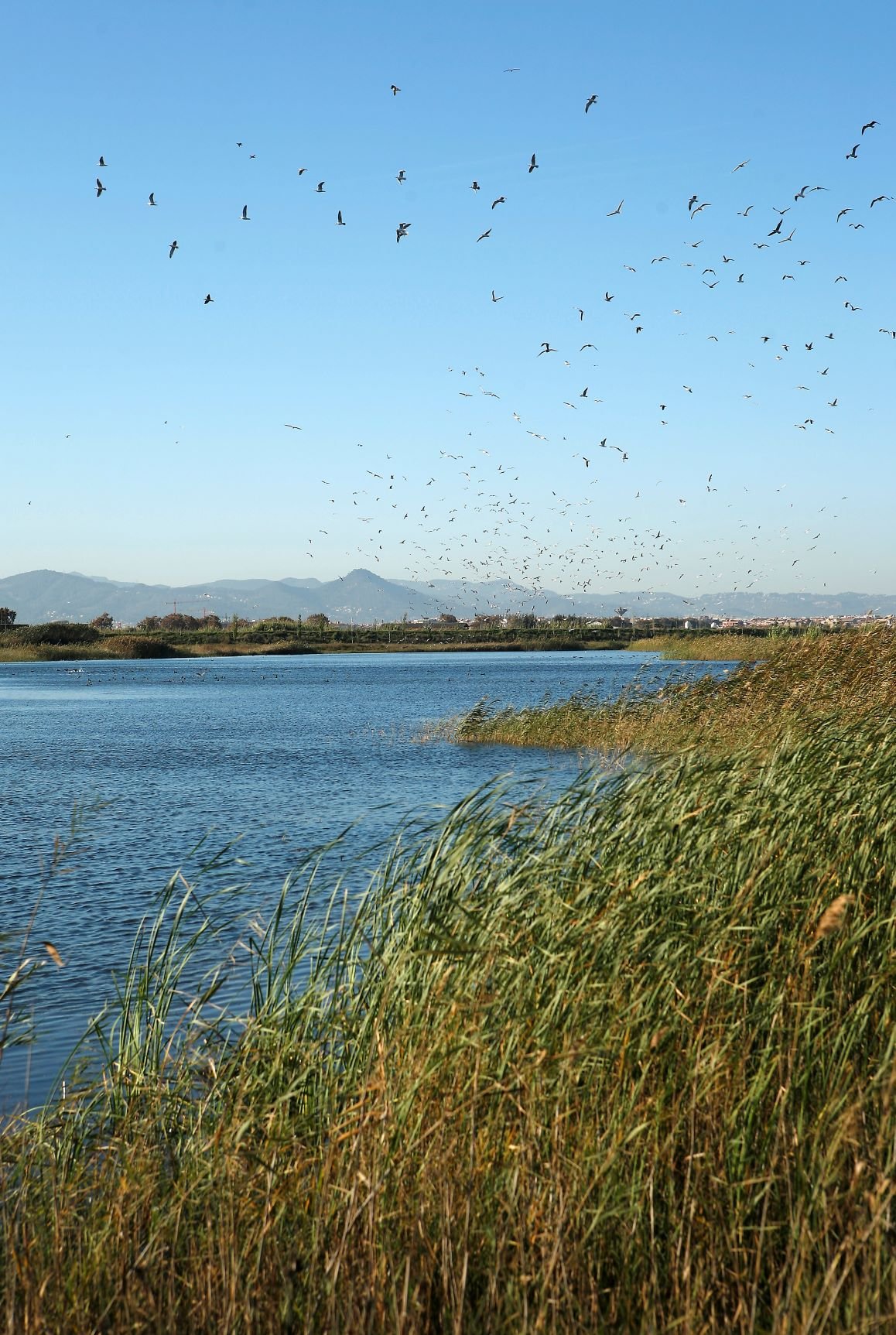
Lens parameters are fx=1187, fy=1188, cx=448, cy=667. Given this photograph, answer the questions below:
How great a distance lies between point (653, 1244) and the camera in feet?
17.5

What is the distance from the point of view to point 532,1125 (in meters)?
6.00

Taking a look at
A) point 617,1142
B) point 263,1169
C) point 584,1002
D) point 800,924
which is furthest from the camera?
point 800,924

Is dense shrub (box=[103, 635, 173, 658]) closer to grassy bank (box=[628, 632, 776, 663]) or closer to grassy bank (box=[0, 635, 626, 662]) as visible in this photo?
grassy bank (box=[0, 635, 626, 662])

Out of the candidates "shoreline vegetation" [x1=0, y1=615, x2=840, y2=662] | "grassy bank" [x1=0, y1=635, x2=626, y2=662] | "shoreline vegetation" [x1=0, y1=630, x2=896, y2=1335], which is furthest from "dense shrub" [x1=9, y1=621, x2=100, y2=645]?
"shoreline vegetation" [x1=0, y1=630, x2=896, y2=1335]

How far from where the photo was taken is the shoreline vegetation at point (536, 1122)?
17.4 ft

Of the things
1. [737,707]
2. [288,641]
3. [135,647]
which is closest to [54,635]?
[135,647]

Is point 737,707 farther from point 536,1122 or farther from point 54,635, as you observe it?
point 54,635

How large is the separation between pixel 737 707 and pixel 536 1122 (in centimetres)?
2225

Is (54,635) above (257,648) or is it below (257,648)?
above

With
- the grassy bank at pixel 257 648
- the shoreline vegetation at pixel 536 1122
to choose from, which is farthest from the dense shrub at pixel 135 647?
the shoreline vegetation at pixel 536 1122

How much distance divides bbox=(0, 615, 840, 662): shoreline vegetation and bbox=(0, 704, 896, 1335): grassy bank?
12716cm

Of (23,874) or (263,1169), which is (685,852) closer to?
(263,1169)

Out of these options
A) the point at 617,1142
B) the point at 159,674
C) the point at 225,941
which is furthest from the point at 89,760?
the point at 159,674

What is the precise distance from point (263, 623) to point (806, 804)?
7091 inches
